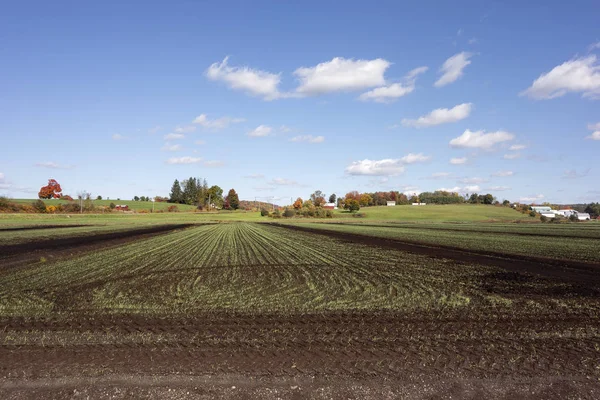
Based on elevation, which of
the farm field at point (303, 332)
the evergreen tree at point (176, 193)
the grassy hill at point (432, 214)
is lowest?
the farm field at point (303, 332)

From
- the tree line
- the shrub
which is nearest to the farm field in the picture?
the shrub

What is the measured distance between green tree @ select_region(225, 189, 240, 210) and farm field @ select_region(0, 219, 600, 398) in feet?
531

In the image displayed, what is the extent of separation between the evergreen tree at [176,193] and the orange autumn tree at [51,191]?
45972 millimetres

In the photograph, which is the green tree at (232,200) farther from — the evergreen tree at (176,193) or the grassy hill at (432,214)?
the grassy hill at (432,214)

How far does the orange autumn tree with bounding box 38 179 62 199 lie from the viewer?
153750 mm

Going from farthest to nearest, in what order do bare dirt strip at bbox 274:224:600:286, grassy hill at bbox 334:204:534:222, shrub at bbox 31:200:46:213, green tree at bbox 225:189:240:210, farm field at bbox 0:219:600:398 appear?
green tree at bbox 225:189:240:210 < grassy hill at bbox 334:204:534:222 < shrub at bbox 31:200:46:213 < bare dirt strip at bbox 274:224:600:286 < farm field at bbox 0:219:600:398

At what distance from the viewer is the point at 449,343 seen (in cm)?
820

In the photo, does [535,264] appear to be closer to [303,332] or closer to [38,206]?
[303,332]

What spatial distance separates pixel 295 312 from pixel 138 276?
28.1ft

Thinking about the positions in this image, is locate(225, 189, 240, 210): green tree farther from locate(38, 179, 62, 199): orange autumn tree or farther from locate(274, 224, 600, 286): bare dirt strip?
locate(274, 224, 600, 286): bare dirt strip

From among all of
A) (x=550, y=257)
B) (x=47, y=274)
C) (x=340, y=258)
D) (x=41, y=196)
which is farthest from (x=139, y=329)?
(x=41, y=196)

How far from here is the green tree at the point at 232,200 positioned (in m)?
178

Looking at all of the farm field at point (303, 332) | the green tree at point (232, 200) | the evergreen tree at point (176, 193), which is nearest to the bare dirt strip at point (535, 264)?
the farm field at point (303, 332)

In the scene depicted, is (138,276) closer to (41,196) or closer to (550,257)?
(550,257)
